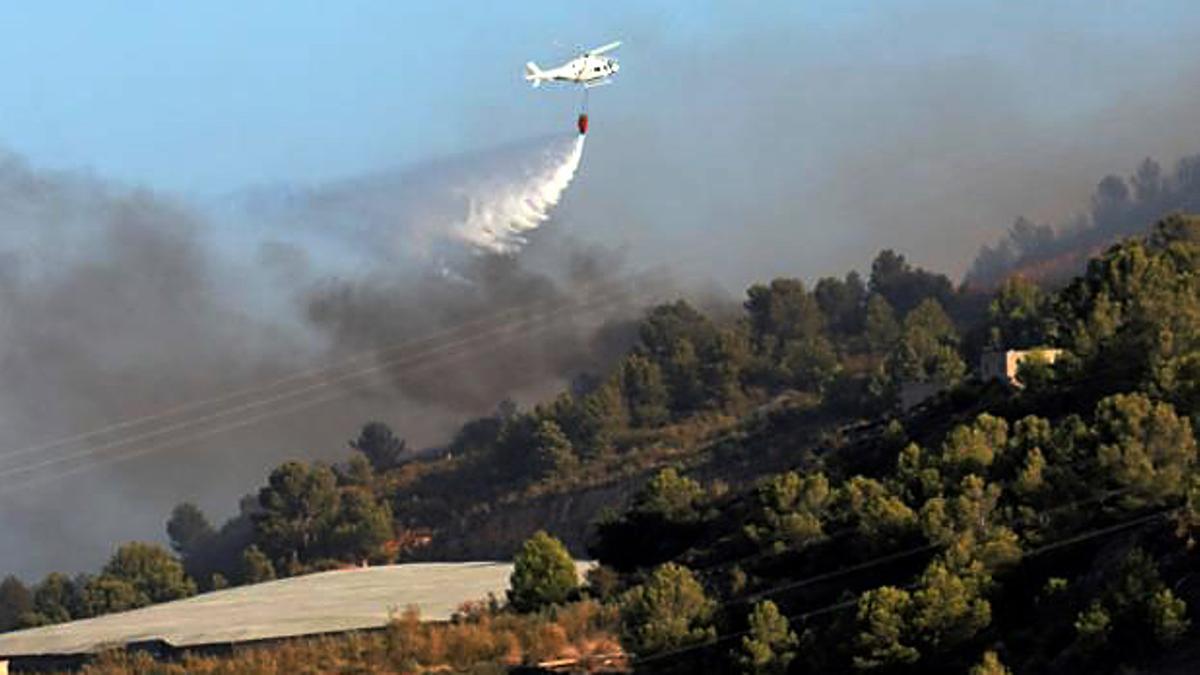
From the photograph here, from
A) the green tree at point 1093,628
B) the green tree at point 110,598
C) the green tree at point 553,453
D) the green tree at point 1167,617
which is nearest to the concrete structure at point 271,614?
the green tree at point 110,598

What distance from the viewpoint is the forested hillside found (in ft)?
212

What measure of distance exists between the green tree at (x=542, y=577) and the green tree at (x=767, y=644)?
61.6ft

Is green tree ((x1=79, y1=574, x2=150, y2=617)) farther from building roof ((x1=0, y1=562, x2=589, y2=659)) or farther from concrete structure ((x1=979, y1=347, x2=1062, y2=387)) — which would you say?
concrete structure ((x1=979, y1=347, x2=1062, y2=387))

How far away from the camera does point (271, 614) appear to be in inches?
3868

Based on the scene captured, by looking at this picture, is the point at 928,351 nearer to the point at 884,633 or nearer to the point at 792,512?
the point at 792,512

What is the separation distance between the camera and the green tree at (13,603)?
6132 inches

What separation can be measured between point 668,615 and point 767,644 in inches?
223

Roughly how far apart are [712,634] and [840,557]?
7.25m

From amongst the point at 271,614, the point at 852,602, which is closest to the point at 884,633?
the point at 852,602

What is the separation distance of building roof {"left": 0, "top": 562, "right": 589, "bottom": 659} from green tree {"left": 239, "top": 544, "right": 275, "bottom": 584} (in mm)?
30381

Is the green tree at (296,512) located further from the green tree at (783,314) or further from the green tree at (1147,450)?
the green tree at (1147,450)

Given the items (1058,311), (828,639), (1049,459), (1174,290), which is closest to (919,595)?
(828,639)

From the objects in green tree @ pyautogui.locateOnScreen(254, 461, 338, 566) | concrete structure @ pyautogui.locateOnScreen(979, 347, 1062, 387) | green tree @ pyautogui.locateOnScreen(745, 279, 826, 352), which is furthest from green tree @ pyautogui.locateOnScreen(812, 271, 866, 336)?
concrete structure @ pyautogui.locateOnScreen(979, 347, 1062, 387)

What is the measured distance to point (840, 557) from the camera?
254 feet
